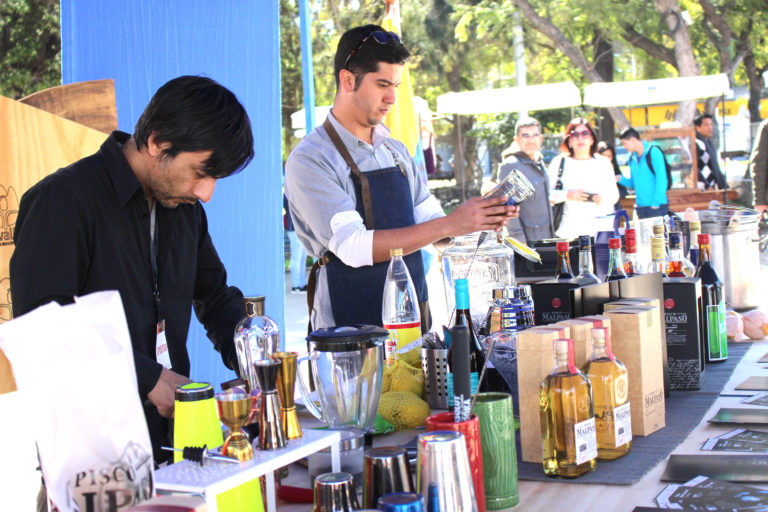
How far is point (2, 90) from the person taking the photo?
1295 cm

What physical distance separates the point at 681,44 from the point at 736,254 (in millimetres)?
12236

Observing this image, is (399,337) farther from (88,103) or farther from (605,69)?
(605,69)

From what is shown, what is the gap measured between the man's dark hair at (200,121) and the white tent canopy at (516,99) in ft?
31.8

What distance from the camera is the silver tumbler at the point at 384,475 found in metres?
1.08

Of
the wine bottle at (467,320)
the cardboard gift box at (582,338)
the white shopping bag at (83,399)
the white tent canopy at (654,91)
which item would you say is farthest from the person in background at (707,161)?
the white shopping bag at (83,399)

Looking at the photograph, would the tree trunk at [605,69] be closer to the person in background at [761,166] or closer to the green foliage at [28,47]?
the green foliage at [28,47]

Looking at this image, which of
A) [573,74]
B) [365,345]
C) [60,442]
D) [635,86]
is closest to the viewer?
[60,442]

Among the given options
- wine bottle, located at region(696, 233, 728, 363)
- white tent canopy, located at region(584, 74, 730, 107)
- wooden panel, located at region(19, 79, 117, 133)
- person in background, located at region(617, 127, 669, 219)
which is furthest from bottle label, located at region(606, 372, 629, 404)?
white tent canopy, located at region(584, 74, 730, 107)

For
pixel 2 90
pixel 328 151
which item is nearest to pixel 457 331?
pixel 328 151

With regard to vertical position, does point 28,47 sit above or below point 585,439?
above

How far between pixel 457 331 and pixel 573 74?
17.9m

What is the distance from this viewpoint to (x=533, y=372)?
1423mm

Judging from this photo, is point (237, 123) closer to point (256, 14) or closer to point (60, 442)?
point (60, 442)

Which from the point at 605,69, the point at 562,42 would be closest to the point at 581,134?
the point at 562,42
